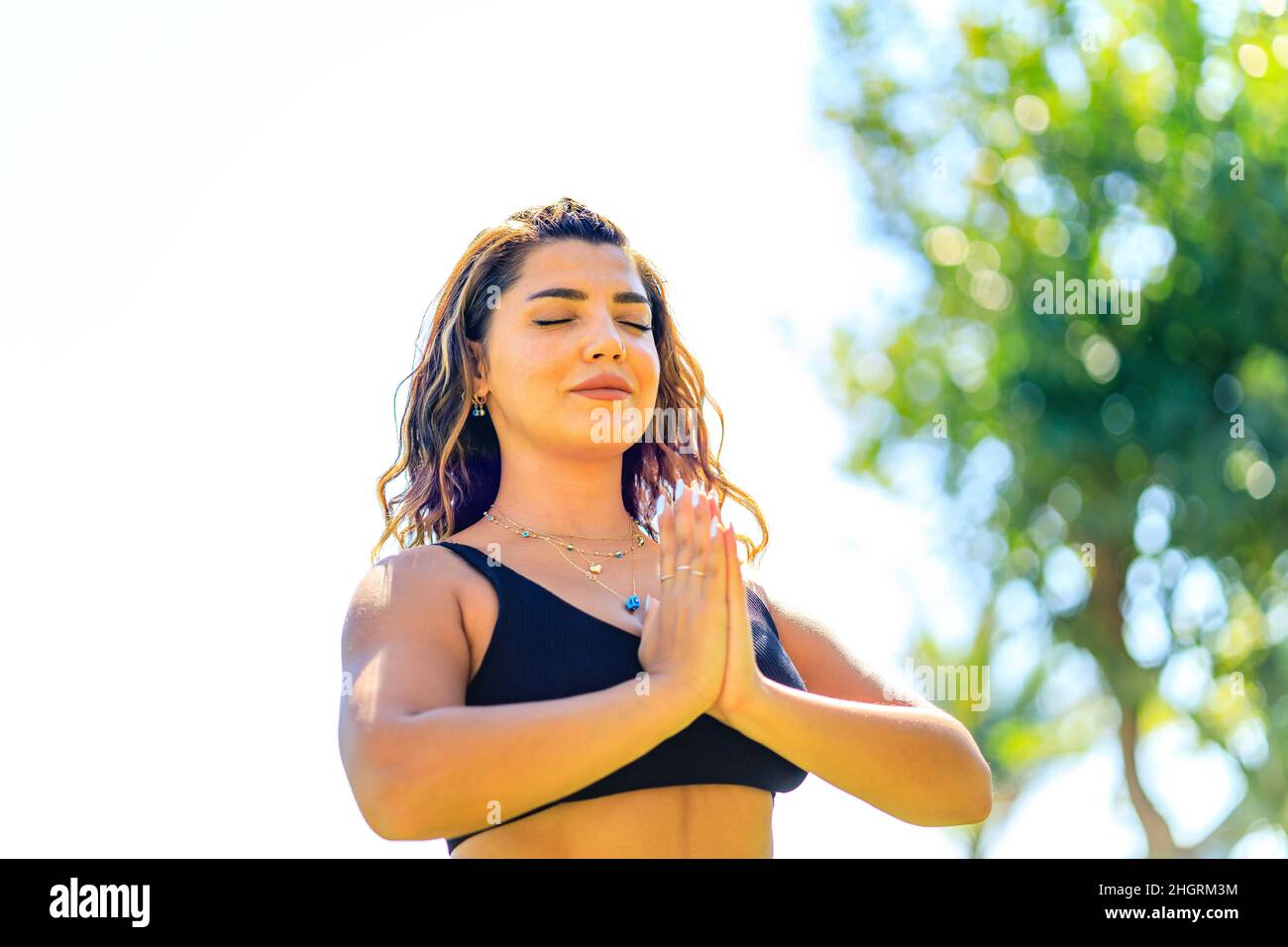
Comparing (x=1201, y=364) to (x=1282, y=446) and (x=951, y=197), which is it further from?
(x=951, y=197)

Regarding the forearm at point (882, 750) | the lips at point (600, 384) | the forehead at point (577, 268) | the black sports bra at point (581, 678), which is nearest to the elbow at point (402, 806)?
the black sports bra at point (581, 678)

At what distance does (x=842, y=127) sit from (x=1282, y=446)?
5933 millimetres

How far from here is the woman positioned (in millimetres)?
2758

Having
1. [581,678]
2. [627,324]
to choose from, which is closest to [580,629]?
[581,678]

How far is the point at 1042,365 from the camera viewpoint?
1424 cm

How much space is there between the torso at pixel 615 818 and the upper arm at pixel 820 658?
374 mm

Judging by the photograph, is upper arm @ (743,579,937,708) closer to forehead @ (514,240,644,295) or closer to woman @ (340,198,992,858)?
woman @ (340,198,992,858)

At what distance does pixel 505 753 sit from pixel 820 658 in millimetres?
1134

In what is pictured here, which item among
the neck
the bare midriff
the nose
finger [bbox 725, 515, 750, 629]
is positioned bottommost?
the bare midriff

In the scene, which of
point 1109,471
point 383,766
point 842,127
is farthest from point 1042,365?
point 383,766

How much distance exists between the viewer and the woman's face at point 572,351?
3.46 m

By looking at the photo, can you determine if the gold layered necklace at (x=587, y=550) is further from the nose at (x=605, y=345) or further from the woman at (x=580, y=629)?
the nose at (x=605, y=345)

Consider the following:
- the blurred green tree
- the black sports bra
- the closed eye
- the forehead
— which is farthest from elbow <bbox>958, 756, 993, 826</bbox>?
the blurred green tree
